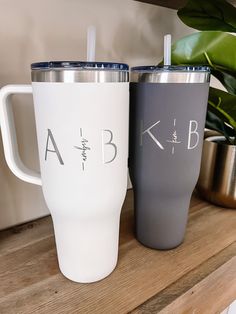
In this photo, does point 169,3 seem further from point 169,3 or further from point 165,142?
point 165,142

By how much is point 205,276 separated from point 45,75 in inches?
11.1

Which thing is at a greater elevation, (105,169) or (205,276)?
(105,169)

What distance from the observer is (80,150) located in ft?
0.82

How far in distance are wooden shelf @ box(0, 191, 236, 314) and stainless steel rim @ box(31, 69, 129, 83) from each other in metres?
0.22

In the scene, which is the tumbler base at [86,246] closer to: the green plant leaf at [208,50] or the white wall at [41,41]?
the white wall at [41,41]

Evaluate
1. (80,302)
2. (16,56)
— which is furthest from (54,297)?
(16,56)

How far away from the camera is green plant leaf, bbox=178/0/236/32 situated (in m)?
0.44

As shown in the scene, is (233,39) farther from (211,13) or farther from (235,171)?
(235,171)

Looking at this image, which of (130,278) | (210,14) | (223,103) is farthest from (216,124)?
(130,278)

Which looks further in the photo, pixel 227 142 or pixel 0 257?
pixel 227 142

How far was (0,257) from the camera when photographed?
35 cm

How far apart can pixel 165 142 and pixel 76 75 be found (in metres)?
0.13

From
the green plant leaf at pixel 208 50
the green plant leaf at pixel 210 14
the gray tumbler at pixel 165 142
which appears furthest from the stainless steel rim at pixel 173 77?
the green plant leaf at pixel 210 14

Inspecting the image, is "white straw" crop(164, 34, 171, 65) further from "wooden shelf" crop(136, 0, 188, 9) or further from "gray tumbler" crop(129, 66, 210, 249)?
"wooden shelf" crop(136, 0, 188, 9)
